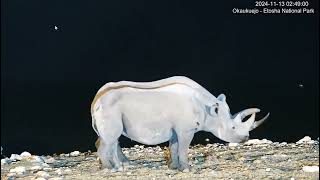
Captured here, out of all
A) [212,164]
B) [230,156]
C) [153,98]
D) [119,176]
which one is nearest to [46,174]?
[119,176]

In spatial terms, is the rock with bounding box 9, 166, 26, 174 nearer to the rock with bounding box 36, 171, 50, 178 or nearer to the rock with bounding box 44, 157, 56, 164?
the rock with bounding box 36, 171, 50, 178

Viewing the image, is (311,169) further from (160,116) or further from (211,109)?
(160,116)

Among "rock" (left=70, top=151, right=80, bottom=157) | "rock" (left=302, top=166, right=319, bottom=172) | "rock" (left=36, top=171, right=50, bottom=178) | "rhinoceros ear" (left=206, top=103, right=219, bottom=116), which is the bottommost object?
"rock" (left=302, top=166, right=319, bottom=172)

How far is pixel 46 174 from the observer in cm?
532

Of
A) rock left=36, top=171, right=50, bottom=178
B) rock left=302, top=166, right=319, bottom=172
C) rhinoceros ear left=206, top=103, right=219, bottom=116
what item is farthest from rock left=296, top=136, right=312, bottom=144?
rock left=36, top=171, right=50, bottom=178

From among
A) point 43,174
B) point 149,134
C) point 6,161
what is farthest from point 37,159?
point 149,134

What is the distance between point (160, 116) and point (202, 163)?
836 millimetres

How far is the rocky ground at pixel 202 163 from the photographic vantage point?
16.7 feet

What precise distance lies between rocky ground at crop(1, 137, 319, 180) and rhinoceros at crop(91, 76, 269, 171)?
25 cm

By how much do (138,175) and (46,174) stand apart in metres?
0.90

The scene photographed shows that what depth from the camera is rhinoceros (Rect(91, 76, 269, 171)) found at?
5.18 meters

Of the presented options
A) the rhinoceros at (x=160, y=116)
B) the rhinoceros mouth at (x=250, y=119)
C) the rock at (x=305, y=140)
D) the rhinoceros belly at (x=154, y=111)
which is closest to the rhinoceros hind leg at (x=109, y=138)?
the rhinoceros at (x=160, y=116)

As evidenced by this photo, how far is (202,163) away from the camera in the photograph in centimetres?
571

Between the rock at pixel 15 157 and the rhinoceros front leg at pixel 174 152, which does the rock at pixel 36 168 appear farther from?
the rhinoceros front leg at pixel 174 152
